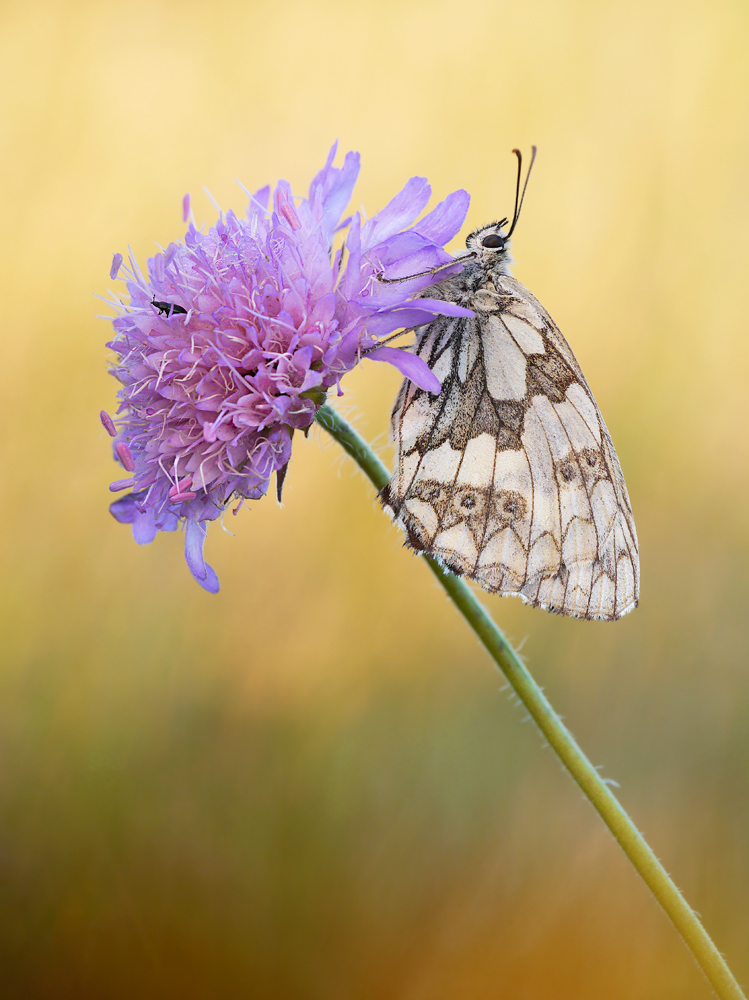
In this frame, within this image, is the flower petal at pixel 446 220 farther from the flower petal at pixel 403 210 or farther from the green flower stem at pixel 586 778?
the green flower stem at pixel 586 778

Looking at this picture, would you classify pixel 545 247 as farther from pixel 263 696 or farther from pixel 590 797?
pixel 590 797

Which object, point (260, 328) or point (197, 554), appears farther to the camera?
point (197, 554)

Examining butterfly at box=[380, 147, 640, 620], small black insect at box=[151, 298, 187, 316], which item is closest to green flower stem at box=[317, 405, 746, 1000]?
butterfly at box=[380, 147, 640, 620]

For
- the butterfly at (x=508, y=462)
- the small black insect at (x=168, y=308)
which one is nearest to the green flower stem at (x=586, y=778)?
the butterfly at (x=508, y=462)

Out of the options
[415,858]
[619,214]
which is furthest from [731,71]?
[415,858]

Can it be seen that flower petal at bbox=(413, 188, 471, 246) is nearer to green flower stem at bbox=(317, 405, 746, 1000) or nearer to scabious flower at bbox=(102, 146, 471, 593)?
scabious flower at bbox=(102, 146, 471, 593)

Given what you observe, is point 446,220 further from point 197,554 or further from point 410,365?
point 197,554

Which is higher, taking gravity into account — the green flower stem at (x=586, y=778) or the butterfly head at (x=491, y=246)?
the butterfly head at (x=491, y=246)

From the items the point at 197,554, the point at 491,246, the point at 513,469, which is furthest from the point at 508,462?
the point at 197,554
